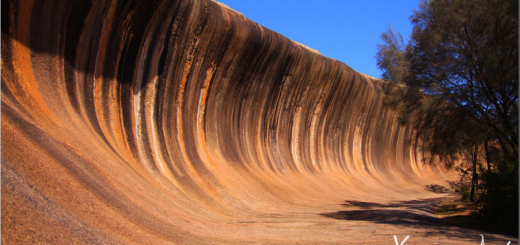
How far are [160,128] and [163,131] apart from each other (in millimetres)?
127

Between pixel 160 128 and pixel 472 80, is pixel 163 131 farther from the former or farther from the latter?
pixel 472 80

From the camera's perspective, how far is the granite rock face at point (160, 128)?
5.91m

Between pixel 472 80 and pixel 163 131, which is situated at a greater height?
pixel 472 80

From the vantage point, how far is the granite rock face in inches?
233

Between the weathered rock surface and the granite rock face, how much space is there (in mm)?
36

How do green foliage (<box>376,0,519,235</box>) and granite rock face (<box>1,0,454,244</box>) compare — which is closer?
granite rock face (<box>1,0,454,244</box>)

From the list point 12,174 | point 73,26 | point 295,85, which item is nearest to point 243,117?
point 295,85

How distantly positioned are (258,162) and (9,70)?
10202mm

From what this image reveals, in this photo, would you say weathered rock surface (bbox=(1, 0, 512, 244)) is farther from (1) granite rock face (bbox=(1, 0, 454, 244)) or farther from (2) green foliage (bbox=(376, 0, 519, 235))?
(2) green foliage (bbox=(376, 0, 519, 235))

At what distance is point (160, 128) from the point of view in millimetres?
11797

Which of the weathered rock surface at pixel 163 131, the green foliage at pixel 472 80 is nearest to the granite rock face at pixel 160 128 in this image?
the weathered rock surface at pixel 163 131

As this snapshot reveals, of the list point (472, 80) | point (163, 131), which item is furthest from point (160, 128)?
point (472, 80)

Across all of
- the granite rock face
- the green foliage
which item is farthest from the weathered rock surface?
the green foliage

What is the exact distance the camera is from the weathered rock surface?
5.93 metres
